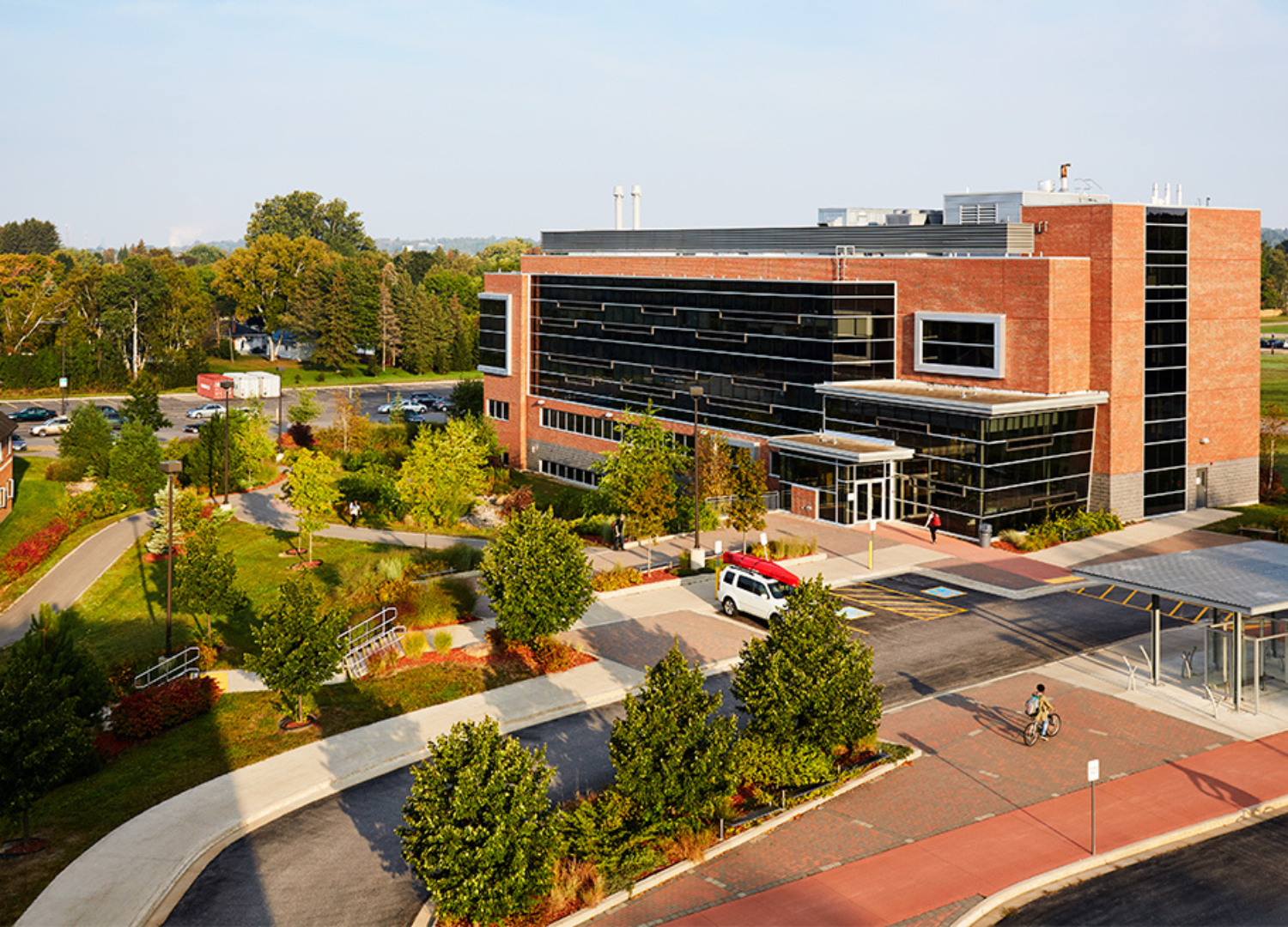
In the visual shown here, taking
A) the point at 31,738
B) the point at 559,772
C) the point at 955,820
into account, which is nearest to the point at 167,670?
the point at 31,738

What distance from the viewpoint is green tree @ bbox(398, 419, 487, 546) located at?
155 feet

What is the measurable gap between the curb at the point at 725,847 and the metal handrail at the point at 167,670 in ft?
55.1

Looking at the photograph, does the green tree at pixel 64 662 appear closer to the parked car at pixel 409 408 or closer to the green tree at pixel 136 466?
the green tree at pixel 136 466

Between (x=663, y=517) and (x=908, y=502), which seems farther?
(x=908, y=502)

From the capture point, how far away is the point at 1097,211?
153 feet

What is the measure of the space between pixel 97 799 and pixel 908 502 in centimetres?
3406

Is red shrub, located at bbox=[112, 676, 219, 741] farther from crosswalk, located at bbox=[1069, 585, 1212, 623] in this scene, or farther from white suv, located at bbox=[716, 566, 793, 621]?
crosswalk, located at bbox=[1069, 585, 1212, 623]

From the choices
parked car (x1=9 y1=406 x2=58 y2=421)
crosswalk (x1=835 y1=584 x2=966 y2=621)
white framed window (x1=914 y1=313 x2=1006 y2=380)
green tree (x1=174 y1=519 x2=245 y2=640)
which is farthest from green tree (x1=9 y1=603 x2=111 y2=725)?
parked car (x1=9 y1=406 x2=58 y2=421)

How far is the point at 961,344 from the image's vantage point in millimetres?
49188

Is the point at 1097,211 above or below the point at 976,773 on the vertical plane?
above

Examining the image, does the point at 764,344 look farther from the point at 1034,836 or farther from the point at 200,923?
the point at 200,923

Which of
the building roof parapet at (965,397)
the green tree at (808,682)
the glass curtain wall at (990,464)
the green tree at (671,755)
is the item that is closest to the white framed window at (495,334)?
the building roof parapet at (965,397)

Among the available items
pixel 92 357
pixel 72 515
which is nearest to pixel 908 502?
pixel 72 515

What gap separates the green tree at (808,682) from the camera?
2277cm
